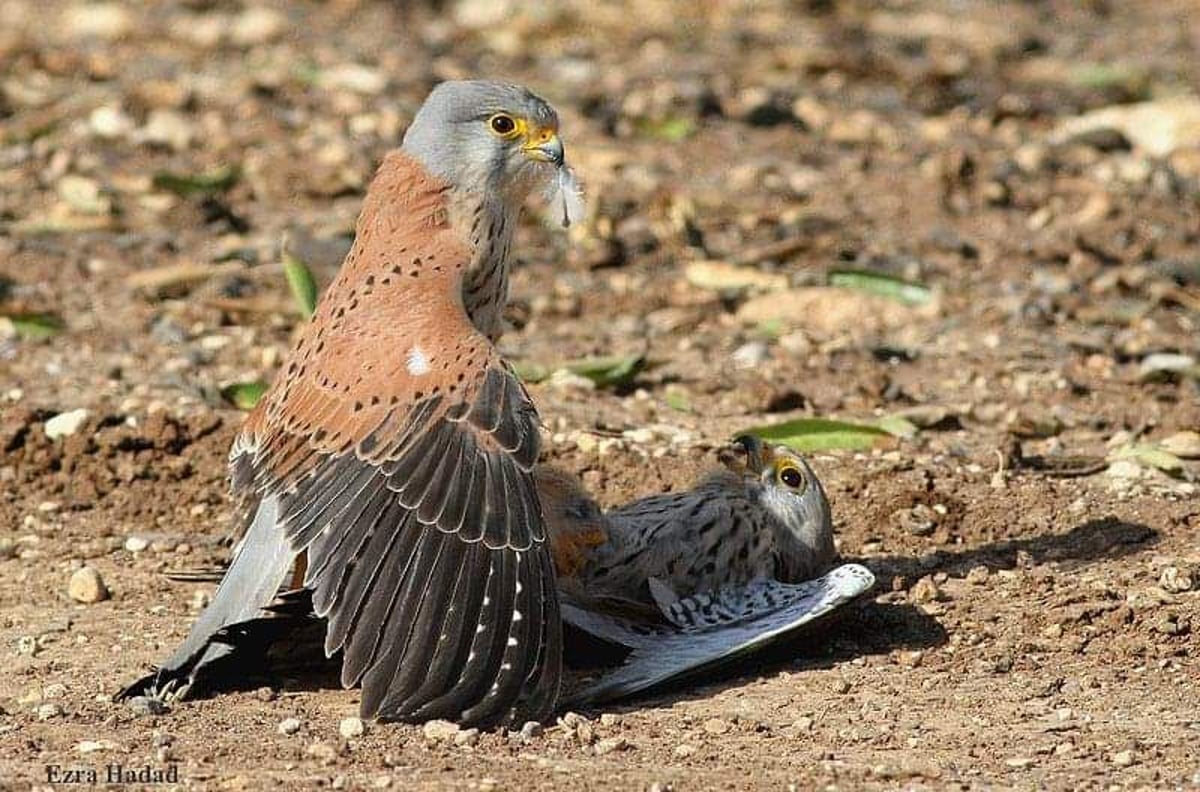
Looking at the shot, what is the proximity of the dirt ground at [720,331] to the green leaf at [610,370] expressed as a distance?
0.10 m

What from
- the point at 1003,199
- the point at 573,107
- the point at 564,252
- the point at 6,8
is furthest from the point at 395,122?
the point at 6,8

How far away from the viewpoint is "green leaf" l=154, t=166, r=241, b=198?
10453 millimetres

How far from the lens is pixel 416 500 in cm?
520

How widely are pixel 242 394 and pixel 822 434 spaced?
220 centimetres

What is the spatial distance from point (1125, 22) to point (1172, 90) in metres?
2.42

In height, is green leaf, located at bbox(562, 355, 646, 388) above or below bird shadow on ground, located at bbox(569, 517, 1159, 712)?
above

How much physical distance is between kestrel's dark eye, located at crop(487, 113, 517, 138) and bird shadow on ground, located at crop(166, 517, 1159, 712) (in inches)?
62.1

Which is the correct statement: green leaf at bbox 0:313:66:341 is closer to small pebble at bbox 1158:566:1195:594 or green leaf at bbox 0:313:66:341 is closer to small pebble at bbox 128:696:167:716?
small pebble at bbox 128:696:167:716

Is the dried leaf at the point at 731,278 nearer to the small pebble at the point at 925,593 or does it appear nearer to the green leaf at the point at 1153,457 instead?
the green leaf at the point at 1153,457

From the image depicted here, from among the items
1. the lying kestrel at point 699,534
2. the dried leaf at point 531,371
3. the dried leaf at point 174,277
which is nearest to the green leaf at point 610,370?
the dried leaf at point 531,371

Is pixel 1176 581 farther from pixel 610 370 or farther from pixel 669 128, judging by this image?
pixel 669 128

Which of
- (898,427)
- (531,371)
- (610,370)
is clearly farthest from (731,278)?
(898,427)

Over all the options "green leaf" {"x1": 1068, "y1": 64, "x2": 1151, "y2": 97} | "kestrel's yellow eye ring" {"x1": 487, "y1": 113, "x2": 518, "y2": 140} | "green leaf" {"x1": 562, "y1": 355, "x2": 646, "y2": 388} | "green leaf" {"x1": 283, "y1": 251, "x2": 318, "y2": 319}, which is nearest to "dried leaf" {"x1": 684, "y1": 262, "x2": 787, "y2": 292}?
"green leaf" {"x1": 562, "y1": 355, "x2": 646, "y2": 388}

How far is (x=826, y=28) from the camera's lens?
1432cm
